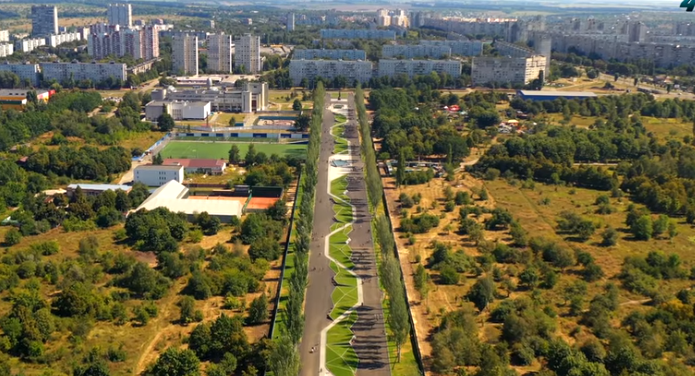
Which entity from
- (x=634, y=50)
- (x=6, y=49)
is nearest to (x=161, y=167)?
(x=6, y=49)

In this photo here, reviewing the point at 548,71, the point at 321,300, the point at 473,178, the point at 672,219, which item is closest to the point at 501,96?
the point at 548,71

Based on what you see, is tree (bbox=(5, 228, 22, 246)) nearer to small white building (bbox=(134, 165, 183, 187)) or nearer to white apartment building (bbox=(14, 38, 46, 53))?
small white building (bbox=(134, 165, 183, 187))

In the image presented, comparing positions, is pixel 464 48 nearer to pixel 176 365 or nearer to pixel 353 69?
pixel 353 69

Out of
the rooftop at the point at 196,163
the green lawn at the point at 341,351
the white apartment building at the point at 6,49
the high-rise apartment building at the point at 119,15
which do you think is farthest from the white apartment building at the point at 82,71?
the high-rise apartment building at the point at 119,15

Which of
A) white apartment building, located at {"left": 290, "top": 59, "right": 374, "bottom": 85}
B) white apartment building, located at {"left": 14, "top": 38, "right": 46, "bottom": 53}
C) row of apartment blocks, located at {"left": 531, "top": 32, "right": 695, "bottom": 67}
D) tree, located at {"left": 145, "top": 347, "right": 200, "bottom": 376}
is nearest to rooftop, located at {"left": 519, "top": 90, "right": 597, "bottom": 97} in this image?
white apartment building, located at {"left": 290, "top": 59, "right": 374, "bottom": 85}

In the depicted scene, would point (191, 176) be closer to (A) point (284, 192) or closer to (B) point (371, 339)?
(A) point (284, 192)

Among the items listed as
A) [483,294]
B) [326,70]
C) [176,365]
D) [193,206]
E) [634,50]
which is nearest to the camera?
[176,365]
